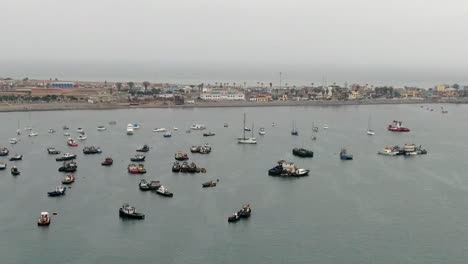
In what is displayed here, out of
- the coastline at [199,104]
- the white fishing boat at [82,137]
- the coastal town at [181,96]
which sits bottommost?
the white fishing boat at [82,137]

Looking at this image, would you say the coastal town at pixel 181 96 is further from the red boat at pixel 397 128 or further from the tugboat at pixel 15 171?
the tugboat at pixel 15 171

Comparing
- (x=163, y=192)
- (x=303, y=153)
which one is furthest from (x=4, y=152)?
(x=303, y=153)

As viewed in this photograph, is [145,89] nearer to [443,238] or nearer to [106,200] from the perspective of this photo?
[106,200]

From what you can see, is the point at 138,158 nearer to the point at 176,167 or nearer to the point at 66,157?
the point at 176,167

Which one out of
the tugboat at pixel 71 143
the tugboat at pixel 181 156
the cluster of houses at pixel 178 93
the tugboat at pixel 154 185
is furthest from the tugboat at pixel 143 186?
the cluster of houses at pixel 178 93

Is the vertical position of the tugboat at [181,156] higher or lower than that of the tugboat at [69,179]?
higher

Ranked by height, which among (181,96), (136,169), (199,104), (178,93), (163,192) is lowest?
(163,192)

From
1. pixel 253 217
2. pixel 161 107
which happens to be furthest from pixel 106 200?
pixel 161 107

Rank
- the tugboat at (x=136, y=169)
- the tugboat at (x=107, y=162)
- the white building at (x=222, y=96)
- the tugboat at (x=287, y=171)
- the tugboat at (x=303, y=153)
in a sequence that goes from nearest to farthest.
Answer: the tugboat at (x=136, y=169) < the tugboat at (x=287, y=171) < the tugboat at (x=107, y=162) < the tugboat at (x=303, y=153) < the white building at (x=222, y=96)
